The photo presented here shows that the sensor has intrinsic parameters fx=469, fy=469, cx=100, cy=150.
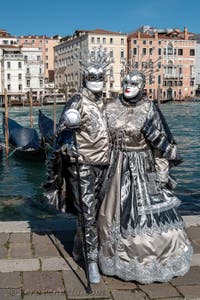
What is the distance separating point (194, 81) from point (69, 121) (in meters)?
59.3

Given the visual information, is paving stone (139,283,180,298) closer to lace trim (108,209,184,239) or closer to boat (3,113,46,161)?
lace trim (108,209,184,239)

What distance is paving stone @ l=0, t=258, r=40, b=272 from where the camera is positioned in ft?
8.92

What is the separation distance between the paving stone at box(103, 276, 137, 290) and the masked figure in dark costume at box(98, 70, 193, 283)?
0.04 meters

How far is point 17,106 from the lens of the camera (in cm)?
4750

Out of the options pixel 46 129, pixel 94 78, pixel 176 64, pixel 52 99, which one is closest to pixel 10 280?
pixel 94 78

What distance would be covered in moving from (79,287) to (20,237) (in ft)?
3.11

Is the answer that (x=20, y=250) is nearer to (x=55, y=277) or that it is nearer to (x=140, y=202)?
(x=55, y=277)

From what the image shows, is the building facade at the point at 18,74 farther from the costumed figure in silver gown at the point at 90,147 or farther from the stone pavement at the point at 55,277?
the costumed figure in silver gown at the point at 90,147

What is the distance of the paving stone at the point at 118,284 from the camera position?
8.18 ft

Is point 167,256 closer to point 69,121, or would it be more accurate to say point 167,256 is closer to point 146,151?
point 146,151

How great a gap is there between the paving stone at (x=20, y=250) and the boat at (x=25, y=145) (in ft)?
28.8

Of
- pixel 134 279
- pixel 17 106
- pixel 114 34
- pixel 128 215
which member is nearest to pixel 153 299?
pixel 134 279

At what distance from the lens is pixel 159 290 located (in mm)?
2453

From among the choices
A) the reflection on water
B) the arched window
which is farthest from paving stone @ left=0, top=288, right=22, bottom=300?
the arched window
